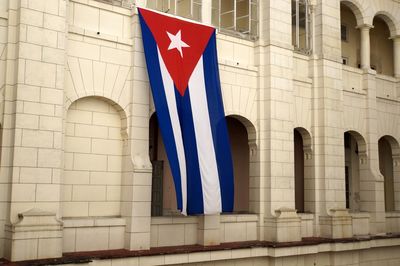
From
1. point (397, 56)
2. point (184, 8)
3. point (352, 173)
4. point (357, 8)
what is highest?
point (357, 8)

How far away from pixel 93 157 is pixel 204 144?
11.1 ft

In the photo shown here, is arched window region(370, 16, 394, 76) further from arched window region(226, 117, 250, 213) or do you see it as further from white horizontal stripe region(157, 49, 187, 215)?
white horizontal stripe region(157, 49, 187, 215)

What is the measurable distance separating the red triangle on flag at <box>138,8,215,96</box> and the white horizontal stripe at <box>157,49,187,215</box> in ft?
0.60

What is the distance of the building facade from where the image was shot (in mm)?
12820

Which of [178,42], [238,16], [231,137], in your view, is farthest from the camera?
[231,137]

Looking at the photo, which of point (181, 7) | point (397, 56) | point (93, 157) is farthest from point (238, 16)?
point (93, 157)

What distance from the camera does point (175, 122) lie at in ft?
48.7

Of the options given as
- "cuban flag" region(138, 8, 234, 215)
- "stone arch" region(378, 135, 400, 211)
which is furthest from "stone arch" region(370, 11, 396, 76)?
"cuban flag" region(138, 8, 234, 215)

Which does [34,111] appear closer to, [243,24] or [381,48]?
[243,24]

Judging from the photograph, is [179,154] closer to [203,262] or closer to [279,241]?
[203,262]

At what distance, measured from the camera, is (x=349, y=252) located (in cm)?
1973

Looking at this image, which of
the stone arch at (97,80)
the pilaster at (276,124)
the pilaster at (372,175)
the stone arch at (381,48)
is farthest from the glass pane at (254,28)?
the stone arch at (381,48)

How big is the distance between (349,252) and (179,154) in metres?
9.15

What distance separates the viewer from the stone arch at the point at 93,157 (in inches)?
553
